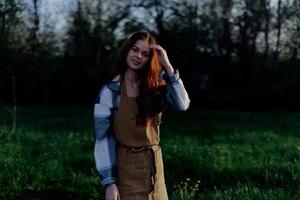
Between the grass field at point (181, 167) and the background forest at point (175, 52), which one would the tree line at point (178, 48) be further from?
A: the grass field at point (181, 167)

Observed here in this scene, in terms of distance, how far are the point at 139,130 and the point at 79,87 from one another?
23368 millimetres

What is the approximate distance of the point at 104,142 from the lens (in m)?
2.77

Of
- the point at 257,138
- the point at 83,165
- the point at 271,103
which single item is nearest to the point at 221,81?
the point at 271,103

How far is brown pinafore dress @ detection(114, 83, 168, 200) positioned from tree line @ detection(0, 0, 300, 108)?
68.1 feet

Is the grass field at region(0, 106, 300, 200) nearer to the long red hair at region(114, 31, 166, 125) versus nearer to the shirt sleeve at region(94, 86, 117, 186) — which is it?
the long red hair at region(114, 31, 166, 125)

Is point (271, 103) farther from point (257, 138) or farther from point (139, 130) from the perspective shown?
point (139, 130)

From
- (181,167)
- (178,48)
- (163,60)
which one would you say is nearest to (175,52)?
(178,48)

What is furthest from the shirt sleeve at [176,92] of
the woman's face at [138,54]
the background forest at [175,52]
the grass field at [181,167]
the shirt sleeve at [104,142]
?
the background forest at [175,52]

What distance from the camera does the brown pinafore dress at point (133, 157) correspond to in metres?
2.77

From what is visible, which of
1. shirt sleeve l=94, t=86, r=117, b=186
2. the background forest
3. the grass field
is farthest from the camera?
the background forest

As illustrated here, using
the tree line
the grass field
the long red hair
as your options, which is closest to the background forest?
the tree line

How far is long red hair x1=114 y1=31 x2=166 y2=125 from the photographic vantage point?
279 cm

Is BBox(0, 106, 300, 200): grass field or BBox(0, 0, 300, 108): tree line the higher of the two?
BBox(0, 0, 300, 108): tree line

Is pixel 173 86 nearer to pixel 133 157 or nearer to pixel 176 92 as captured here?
pixel 176 92
